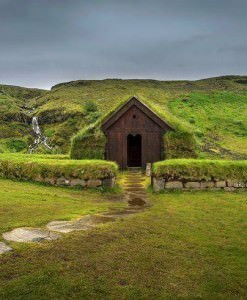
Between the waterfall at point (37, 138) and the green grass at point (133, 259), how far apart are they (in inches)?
1766

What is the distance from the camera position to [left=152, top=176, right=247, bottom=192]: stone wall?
21141mm

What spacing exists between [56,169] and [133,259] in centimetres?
1342

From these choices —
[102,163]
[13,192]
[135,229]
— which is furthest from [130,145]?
[135,229]

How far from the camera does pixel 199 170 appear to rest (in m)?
21.3

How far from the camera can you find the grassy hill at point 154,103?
56.0 meters

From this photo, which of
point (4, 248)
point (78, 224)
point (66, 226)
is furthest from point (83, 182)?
point (4, 248)

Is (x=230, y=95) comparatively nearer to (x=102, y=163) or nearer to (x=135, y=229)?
(x=102, y=163)

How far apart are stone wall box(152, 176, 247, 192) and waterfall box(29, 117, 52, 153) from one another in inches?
1525

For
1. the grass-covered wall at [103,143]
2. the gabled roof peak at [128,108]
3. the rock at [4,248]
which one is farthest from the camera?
the gabled roof peak at [128,108]

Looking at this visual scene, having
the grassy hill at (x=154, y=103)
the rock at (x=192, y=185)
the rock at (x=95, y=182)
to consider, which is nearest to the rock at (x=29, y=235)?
the rock at (x=95, y=182)

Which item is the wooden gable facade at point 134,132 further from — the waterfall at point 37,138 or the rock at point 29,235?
the waterfall at point 37,138

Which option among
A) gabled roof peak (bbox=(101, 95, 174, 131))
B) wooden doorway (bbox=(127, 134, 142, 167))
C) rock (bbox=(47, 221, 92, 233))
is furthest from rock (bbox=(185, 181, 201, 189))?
wooden doorway (bbox=(127, 134, 142, 167))

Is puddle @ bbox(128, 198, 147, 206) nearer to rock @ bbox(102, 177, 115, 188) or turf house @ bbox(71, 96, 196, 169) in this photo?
rock @ bbox(102, 177, 115, 188)

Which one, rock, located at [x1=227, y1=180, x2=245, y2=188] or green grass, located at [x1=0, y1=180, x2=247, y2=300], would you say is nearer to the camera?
green grass, located at [x1=0, y1=180, x2=247, y2=300]
